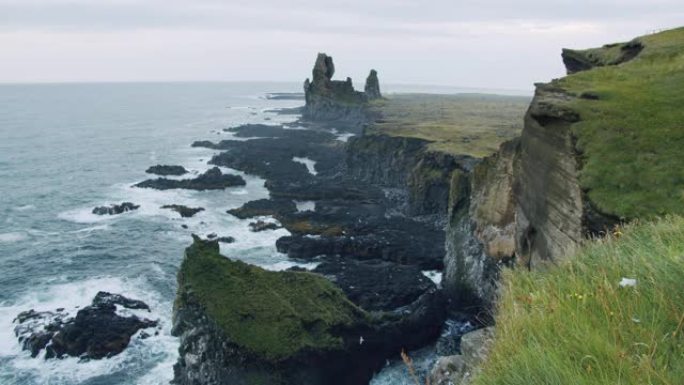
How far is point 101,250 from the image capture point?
5078 centimetres

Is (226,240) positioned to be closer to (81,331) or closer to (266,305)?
(81,331)

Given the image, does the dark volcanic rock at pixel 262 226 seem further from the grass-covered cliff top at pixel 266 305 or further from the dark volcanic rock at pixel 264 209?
the grass-covered cliff top at pixel 266 305

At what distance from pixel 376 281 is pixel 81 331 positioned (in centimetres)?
2027

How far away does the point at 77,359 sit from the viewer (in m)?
31.2

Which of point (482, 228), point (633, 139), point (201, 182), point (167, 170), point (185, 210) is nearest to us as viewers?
point (633, 139)

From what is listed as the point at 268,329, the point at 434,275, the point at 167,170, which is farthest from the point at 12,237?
the point at 434,275

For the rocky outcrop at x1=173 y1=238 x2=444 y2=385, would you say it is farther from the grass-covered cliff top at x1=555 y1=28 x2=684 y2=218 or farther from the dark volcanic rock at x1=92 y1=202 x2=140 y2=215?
the dark volcanic rock at x1=92 y1=202 x2=140 y2=215

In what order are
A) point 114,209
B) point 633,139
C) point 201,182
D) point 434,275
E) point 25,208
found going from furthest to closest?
point 201,182 → point 25,208 → point 114,209 → point 434,275 → point 633,139

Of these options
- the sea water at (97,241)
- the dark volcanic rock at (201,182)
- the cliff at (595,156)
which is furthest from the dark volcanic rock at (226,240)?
the cliff at (595,156)

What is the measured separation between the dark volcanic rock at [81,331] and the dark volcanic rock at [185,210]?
25345 millimetres

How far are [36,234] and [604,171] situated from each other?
56.5 meters

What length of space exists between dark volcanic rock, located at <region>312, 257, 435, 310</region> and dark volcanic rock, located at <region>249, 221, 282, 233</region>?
11.9 metres

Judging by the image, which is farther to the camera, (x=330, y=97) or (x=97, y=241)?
(x=330, y=97)

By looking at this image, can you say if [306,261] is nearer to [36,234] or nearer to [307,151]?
[36,234]
